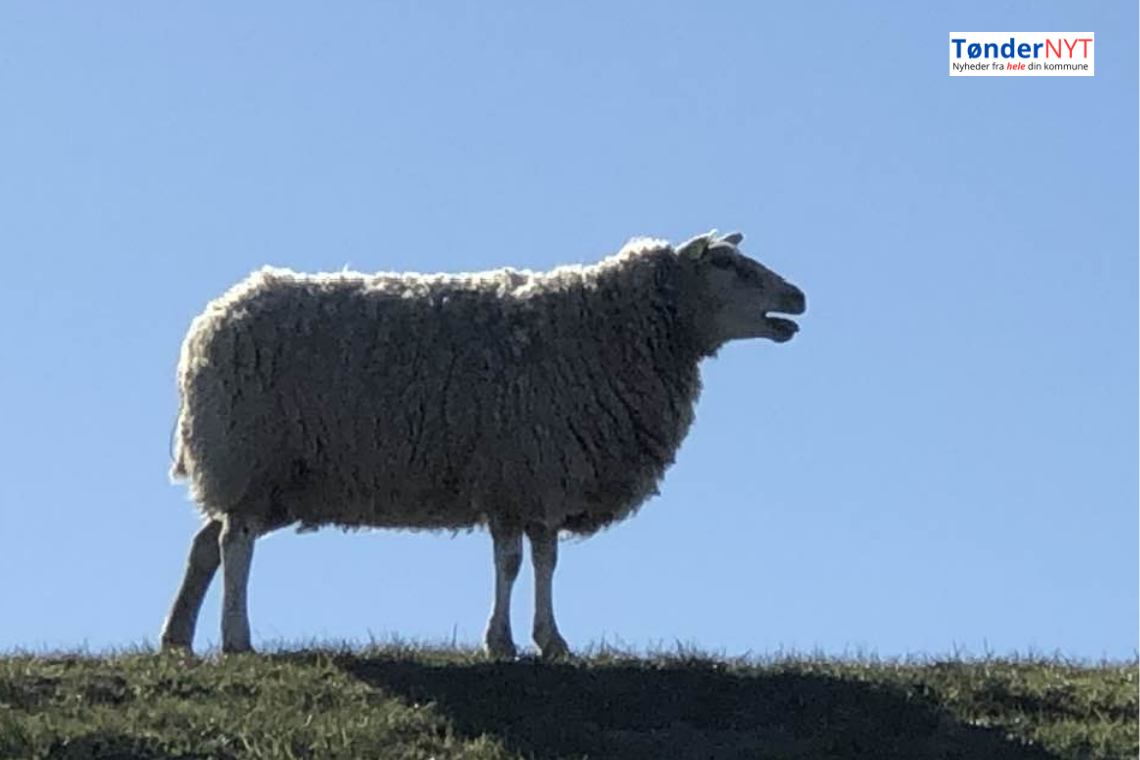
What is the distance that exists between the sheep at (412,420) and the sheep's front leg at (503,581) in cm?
1

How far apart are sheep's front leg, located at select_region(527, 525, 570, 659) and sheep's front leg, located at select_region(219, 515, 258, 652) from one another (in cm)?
179

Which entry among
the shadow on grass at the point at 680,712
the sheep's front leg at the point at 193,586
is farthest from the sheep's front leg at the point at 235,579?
the shadow on grass at the point at 680,712

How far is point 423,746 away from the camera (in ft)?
44.7

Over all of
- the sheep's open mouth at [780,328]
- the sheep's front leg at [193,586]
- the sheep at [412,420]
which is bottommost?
the sheep's front leg at [193,586]

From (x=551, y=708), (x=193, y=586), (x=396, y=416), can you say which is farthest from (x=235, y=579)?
(x=551, y=708)

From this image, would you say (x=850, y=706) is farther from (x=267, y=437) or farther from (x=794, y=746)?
(x=267, y=437)

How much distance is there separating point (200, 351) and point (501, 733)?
13.6ft

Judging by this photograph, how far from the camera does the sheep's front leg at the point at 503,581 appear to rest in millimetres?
16328

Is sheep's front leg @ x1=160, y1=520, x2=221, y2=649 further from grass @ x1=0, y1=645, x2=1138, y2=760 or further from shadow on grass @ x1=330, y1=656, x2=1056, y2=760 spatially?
shadow on grass @ x1=330, y1=656, x2=1056, y2=760

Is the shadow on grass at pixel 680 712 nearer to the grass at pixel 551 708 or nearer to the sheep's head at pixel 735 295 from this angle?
the grass at pixel 551 708

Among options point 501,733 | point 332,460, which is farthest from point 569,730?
point 332,460

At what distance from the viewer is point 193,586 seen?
17281 millimetres

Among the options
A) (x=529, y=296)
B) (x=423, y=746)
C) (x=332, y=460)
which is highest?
(x=529, y=296)

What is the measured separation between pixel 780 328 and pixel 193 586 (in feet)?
14.2
